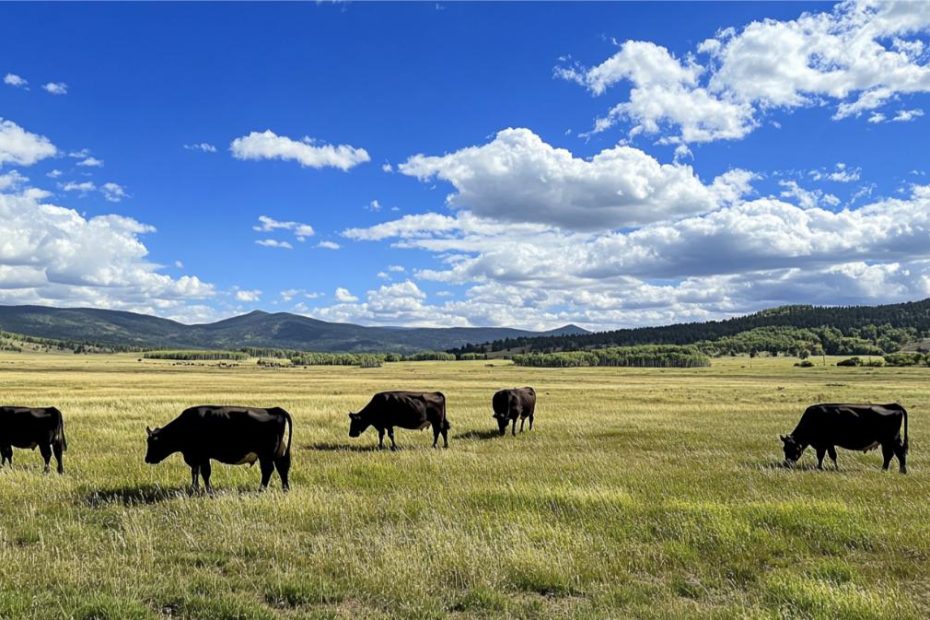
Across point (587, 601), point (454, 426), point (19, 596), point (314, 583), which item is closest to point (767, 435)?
point (454, 426)

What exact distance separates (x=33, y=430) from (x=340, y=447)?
8224mm

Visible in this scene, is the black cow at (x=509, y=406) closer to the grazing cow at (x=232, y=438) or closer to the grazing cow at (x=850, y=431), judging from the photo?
the grazing cow at (x=850, y=431)

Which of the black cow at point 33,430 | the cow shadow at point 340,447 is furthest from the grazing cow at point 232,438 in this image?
the cow shadow at point 340,447

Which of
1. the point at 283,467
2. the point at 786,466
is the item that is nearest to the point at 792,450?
the point at 786,466

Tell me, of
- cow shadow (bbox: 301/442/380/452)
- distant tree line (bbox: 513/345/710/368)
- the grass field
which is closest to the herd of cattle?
cow shadow (bbox: 301/442/380/452)

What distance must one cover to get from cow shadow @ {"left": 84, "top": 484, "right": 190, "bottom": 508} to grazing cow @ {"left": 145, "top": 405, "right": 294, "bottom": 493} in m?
0.54

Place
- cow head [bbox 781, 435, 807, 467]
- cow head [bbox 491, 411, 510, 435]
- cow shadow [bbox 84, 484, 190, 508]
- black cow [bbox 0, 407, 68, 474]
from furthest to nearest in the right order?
cow head [bbox 491, 411, 510, 435], cow head [bbox 781, 435, 807, 467], black cow [bbox 0, 407, 68, 474], cow shadow [bbox 84, 484, 190, 508]

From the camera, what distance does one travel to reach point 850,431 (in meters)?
17.1

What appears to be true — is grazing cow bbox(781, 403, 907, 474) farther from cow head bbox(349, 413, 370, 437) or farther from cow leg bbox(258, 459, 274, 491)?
cow leg bbox(258, 459, 274, 491)

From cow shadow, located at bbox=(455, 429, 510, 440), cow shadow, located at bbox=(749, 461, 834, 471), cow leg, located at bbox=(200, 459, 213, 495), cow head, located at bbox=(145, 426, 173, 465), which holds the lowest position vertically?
cow shadow, located at bbox=(455, 429, 510, 440)

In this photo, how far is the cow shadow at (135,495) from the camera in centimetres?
1172

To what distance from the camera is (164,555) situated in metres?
8.54

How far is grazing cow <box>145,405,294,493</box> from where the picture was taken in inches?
517

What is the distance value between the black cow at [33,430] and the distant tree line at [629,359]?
16017 cm
